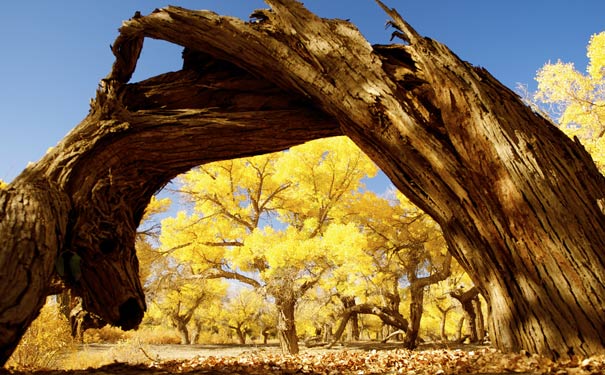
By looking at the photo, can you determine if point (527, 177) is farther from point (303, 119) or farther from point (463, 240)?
point (303, 119)

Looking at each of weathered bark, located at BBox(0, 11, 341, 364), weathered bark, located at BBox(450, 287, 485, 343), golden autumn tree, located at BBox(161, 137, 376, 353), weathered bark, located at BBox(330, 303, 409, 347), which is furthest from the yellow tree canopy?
weathered bark, located at BBox(0, 11, 341, 364)

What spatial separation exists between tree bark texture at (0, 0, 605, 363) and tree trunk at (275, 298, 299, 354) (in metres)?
7.55

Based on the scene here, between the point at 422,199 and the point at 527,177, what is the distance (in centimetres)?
83

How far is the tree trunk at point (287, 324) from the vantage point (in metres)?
10.8

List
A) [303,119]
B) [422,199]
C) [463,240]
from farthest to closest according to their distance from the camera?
[303,119] < [422,199] < [463,240]

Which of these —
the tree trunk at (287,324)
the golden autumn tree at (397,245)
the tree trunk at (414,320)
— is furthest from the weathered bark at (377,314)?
the tree trunk at (287,324)

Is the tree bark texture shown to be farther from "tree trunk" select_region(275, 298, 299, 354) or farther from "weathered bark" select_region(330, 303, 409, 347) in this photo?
"weathered bark" select_region(330, 303, 409, 347)

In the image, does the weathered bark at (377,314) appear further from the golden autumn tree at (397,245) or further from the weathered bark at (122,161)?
the weathered bark at (122,161)

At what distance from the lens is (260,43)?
3600 millimetres

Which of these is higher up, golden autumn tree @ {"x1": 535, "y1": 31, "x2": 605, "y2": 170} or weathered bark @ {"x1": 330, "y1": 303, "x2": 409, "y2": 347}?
golden autumn tree @ {"x1": 535, "y1": 31, "x2": 605, "y2": 170}

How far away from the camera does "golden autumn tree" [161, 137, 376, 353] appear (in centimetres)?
1108

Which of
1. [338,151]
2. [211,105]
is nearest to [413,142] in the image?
[211,105]

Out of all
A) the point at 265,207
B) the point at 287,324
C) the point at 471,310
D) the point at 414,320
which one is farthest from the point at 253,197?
the point at 471,310

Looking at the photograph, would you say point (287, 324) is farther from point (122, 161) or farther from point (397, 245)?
point (122, 161)
